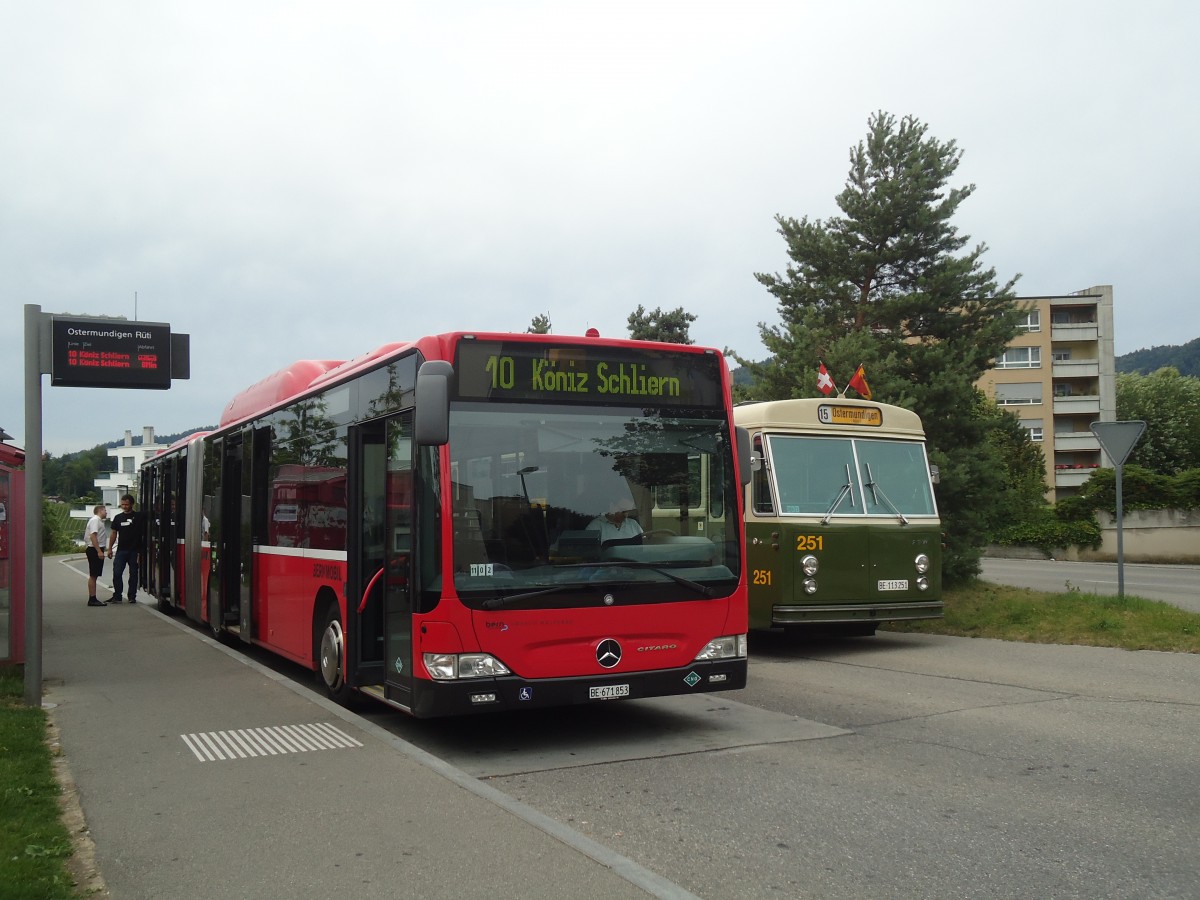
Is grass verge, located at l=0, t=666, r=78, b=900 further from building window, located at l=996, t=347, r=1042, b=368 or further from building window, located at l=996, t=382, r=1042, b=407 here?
building window, located at l=996, t=347, r=1042, b=368

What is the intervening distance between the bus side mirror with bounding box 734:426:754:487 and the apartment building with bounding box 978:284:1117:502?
275 feet

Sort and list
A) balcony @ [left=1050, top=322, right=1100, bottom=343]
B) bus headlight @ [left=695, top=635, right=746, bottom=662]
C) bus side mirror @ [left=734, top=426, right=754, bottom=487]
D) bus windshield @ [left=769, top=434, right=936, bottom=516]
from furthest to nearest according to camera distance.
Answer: balcony @ [left=1050, top=322, right=1100, bottom=343]
bus windshield @ [left=769, top=434, right=936, bottom=516]
bus side mirror @ [left=734, top=426, right=754, bottom=487]
bus headlight @ [left=695, top=635, right=746, bottom=662]

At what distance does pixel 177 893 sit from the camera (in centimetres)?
484

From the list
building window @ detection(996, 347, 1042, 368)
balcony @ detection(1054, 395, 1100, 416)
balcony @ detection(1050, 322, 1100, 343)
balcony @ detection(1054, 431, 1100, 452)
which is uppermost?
balcony @ detection(1050, 322, 1100, 343)

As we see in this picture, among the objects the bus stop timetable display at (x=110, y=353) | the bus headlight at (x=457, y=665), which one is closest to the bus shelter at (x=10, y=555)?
the bus stop timetable display at (x=110, y=353)

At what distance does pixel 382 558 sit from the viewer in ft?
27.2

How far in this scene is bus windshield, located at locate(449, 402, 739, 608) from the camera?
7.40 metres

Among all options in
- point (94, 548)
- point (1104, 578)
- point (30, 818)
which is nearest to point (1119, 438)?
point (1104, 578)

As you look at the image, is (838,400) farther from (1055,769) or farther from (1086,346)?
(1086,346)

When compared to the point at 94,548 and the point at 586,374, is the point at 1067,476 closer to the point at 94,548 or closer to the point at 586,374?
the point at 94,548

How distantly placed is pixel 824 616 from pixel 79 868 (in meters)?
9.01

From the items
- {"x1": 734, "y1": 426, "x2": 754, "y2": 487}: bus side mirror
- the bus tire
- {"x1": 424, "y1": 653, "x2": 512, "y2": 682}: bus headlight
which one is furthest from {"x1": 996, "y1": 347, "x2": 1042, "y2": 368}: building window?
{"x1": 424, "y1": 653, "x2": 512, "y2": 682}: bus headlight

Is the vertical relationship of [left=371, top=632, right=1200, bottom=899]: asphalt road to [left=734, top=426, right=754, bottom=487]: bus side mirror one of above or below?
below

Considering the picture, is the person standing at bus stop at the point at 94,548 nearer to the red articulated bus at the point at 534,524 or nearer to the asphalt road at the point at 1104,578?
the red articulated bus at the point at 534,524
